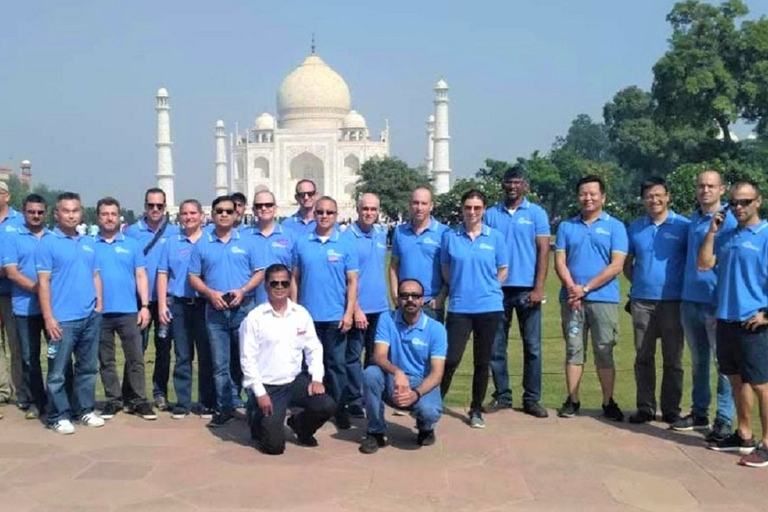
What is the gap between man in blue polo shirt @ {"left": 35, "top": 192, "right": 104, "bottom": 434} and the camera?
4895mm

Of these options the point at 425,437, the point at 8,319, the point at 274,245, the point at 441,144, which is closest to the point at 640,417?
the point at 425,437

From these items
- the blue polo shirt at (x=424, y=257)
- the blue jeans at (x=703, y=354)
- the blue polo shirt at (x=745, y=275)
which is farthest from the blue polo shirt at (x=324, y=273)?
the blue polo shirt at (x=745, y=275)

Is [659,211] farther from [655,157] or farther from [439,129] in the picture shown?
[439,129]

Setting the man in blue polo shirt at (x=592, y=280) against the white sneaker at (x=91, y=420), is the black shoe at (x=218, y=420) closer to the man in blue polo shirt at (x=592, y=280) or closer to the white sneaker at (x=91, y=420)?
the white sneaker at (x=91, y=420)

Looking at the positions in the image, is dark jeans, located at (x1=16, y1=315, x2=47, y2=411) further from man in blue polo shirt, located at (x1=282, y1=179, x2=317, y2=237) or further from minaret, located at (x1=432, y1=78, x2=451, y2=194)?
minaret, located at (x1=432, y1=78, x2=451, y2=194)

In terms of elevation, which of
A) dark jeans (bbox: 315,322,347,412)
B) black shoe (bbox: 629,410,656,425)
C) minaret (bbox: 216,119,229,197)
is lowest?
black shoe (bbox: 629,410,656,425)

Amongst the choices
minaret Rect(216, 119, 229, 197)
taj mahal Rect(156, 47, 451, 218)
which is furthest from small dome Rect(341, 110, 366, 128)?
minaret Rect(216, 119, 229, 197)

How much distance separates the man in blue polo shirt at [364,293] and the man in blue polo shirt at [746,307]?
2.02m

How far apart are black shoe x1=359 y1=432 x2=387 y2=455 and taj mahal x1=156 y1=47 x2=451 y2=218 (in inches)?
1938

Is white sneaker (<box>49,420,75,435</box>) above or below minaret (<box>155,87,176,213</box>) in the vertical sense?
below

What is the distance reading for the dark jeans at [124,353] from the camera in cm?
528

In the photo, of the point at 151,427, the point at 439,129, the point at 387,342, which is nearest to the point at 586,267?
the point at 387,342

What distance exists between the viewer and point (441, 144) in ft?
170

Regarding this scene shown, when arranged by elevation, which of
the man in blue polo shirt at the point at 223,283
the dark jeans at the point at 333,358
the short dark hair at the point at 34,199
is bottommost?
the dark jeans at the point at 333,358
